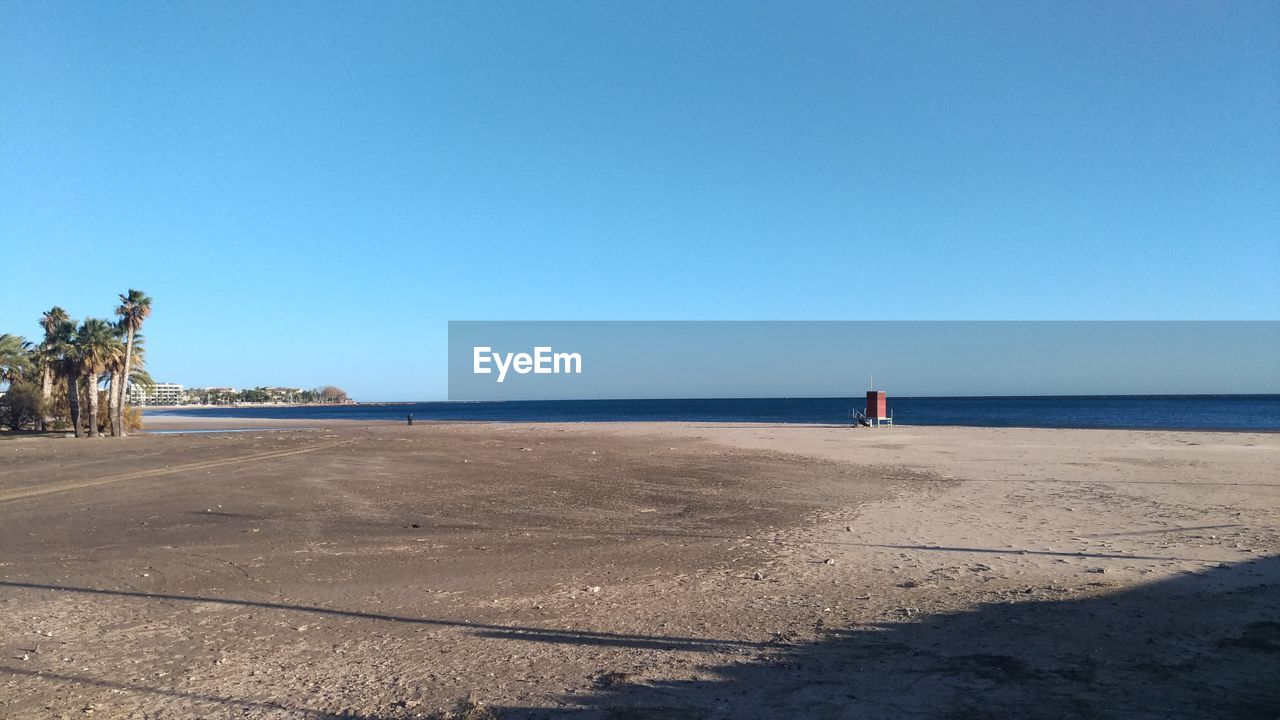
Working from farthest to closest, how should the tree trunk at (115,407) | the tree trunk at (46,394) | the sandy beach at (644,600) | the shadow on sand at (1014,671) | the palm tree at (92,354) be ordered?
the tree trunk at (46,394) < the tree trunk at (115,407) < the palm tree at (92,354) < the sandy beach at (644,600) < the shadow on sand at (1014,671)

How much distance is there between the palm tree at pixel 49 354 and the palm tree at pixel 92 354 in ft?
4.65

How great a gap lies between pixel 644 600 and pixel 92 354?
47.2 meters

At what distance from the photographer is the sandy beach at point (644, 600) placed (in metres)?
5.97

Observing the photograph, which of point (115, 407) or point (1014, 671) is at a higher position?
point (115, 407)

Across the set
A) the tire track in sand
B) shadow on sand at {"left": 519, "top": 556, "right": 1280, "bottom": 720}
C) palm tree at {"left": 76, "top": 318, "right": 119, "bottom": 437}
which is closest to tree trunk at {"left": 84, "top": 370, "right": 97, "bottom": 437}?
palm tree at {"left": 76, "top": 318, "right": 119, "bottom": 437}

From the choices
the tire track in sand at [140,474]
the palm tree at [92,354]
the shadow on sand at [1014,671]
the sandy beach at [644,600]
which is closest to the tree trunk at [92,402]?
the palm tree at [92,354]

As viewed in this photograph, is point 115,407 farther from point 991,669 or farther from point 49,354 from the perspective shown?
point 991,669

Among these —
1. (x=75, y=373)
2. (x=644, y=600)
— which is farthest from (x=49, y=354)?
(x=644, y=600)

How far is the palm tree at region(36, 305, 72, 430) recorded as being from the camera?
44.7m

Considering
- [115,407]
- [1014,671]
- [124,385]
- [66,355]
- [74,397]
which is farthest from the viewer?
[124,385]

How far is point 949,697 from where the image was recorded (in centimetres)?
582

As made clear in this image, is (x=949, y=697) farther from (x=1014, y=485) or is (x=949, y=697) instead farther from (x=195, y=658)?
(x=1014, y=485)

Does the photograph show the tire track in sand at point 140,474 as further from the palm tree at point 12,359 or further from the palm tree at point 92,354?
the palm tree at point 12,359

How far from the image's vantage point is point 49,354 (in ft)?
146
